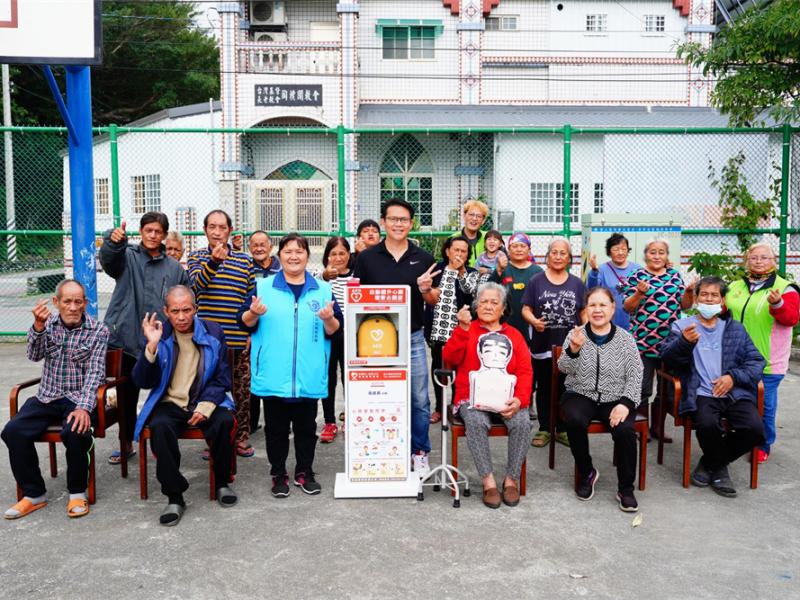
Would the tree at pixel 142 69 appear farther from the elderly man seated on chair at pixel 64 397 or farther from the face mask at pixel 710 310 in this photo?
the face mask at pixel 710 310

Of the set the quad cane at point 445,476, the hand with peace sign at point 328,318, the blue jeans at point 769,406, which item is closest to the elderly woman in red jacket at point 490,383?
the quad cane at point 445,476

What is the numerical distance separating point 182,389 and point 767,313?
4105 millimetres

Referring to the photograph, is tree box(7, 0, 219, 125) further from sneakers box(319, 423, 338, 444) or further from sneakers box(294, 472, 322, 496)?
sneakers box(294, 472, 322, 496)

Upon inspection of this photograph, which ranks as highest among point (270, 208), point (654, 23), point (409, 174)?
point (654, 23)

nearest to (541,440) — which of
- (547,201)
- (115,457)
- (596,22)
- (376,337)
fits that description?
(376,337)

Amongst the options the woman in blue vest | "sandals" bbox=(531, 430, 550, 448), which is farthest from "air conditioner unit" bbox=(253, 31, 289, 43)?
the woman in blue vest

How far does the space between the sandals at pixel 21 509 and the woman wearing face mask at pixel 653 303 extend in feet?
13.9

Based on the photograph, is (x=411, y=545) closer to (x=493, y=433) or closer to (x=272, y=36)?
(x=493, y=433)

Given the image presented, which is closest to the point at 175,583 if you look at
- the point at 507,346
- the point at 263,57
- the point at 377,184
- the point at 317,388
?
the point at 317,388

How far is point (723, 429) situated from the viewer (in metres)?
5.04

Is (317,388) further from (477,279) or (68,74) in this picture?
(68,74)

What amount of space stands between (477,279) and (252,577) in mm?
2950

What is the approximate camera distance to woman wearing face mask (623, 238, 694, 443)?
5.71 m

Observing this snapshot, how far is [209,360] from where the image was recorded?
4.87 meters
